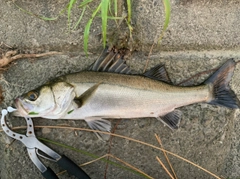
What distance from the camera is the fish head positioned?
1512mm

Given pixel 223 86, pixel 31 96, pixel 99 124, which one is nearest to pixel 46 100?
pixel 31 96

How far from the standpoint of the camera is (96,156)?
1.69 meters

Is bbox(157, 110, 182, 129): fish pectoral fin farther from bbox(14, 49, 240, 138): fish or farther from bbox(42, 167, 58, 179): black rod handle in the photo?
bbox(42, 167, 58, 179): black rod handle

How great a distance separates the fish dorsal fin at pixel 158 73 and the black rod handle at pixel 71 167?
1.64 ft

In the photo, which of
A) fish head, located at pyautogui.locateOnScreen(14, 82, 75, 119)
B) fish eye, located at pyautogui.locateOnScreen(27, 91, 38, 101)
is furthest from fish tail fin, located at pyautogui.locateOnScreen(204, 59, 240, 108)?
fish eye, located at pyautogui.locateOnScreen(27, 91, 38, 101)

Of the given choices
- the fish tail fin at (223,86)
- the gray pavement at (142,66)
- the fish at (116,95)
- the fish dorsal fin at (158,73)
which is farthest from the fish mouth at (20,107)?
the fish tail fin at (223,86)

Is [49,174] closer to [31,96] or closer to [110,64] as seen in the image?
[31,96]

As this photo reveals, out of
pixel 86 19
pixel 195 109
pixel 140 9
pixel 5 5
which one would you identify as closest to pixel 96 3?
pixel 86 19

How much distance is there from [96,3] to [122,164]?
74 centimetres

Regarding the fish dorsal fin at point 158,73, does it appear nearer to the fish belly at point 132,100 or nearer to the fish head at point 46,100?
the fish belly at point 132,100

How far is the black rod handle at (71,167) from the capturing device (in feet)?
5.20

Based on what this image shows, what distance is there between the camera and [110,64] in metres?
1.61

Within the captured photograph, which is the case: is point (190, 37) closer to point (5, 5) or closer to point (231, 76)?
point (231, 76)

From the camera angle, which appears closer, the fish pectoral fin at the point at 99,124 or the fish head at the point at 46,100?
the fish head at the point at 46,100
